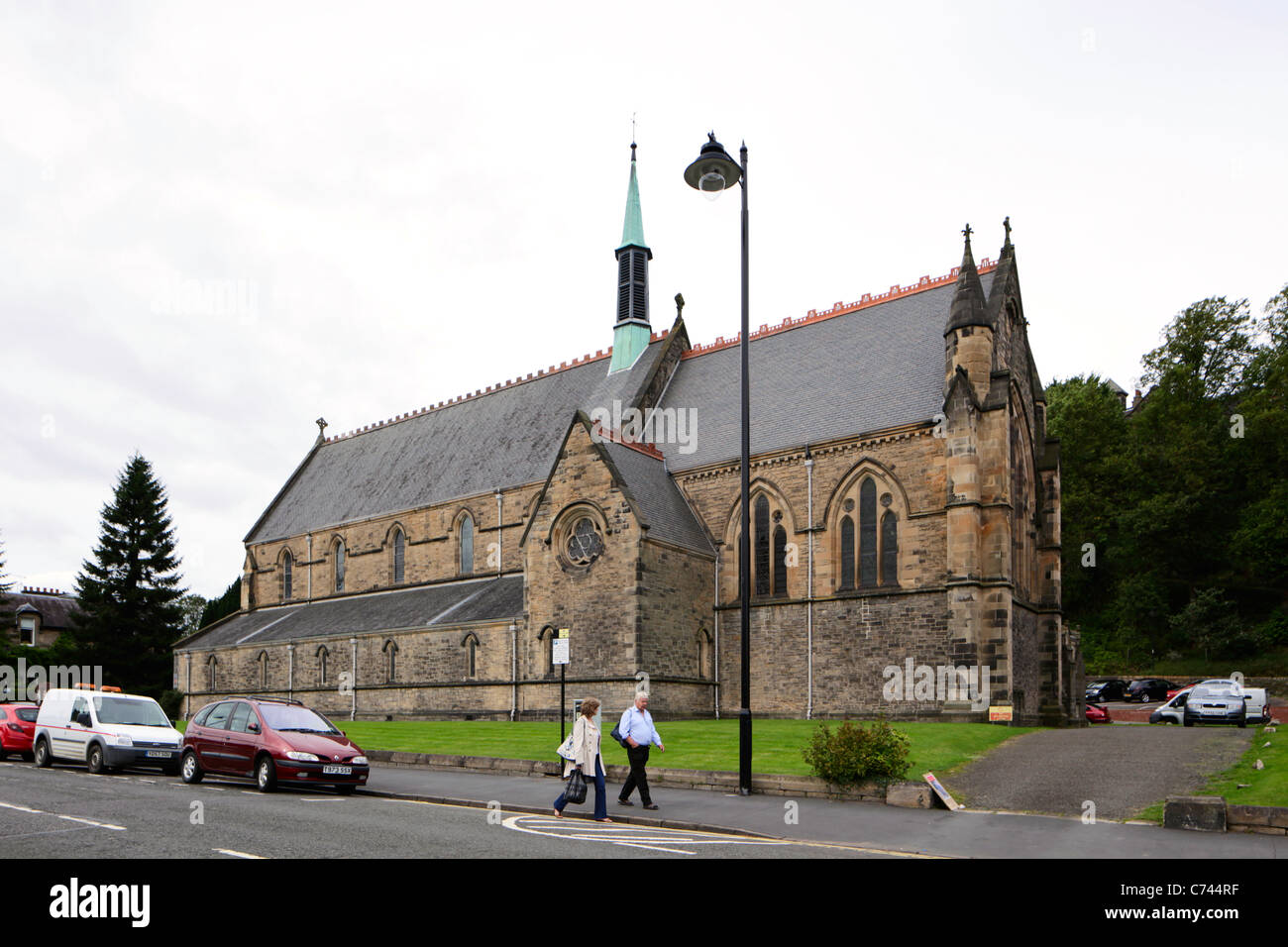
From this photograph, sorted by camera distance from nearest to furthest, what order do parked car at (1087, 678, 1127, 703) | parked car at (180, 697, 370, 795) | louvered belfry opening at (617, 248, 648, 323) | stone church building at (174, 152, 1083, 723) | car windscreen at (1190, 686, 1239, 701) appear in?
parked car at (180, 697, 370, 795), stone church building at (174, 152, 1083, 723), car windscreen at (1190, 686, 1239, 701), louvered belfry opening at (617, 248, 648, 323), parked car at (1087, 678, 1127, 703)

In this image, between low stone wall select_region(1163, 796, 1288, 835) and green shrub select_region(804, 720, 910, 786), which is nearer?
low stone wall select_region(1163, 796, 1288, 835)

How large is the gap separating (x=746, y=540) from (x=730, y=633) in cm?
1610

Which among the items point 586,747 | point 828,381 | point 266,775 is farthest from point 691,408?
point 586,747

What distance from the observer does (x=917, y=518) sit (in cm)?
2877

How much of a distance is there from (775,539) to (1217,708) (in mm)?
13384

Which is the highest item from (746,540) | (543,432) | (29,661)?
(543,432)

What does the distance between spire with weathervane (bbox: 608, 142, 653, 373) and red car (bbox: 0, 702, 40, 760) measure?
23538 millimetres

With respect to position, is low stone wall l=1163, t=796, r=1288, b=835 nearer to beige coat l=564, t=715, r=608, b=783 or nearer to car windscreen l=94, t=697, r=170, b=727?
beige coat l=564, t=715, r=608, b=783

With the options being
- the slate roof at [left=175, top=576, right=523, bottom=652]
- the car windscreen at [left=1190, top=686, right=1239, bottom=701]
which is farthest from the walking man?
the car windscreen at [left=1190, top=686, right=1239, bottom=701]

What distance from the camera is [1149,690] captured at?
46.6m

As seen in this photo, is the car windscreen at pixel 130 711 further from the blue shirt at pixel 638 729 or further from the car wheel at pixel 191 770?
the blue shirt at pixel 638 729

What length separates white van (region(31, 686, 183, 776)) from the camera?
2050 cm
